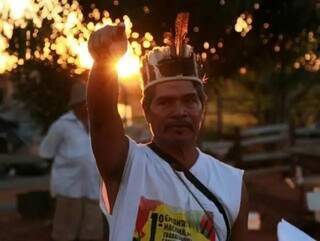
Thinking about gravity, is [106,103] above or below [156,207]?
above

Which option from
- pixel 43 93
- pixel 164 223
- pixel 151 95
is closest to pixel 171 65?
pixel 151 95

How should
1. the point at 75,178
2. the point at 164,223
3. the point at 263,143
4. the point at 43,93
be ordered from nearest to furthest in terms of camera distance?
the point at 164,223, the point at 75,178, the point at 43,93, the point at 263,143

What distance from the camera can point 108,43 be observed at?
2365mm

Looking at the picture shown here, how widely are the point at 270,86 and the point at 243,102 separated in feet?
7.27

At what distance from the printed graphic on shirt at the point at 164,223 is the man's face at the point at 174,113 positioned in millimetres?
259

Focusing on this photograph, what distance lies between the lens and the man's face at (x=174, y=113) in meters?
2.60

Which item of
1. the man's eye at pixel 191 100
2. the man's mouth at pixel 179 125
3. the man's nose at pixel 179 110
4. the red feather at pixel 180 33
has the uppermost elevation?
the red feather at pixel 180 33

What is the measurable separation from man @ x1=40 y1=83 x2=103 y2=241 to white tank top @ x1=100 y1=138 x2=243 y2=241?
4.47 metres

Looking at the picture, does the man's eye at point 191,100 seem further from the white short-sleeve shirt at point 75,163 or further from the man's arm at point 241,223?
the white short-sleeve shirt at point 75,163

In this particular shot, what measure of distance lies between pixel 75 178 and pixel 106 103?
4707 millimetres

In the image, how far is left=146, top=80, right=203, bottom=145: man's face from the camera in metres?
2.60

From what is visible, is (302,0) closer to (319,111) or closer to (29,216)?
(29,216)

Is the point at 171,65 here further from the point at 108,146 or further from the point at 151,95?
the point at 108,146

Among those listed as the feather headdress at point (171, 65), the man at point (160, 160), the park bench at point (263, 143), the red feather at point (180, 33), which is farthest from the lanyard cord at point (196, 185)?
the park bench at point (263, 143)
